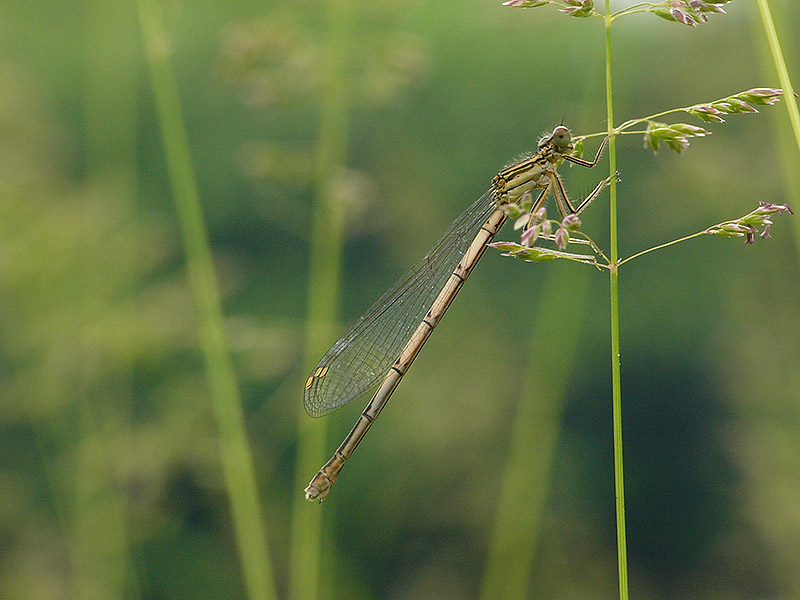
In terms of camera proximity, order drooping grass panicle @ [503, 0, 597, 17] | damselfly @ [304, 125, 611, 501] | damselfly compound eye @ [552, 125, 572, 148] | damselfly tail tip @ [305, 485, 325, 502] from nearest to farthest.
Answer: drooping grass panicle @ [503, 0, 597, 17] < damselfly tail tip @ [305, 485, 325, 502] < damselfly compound eye @ [552, 125, 572, 148] < damselfly @ [304, 125, 611, 501]

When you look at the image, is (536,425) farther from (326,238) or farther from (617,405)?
(617,405)

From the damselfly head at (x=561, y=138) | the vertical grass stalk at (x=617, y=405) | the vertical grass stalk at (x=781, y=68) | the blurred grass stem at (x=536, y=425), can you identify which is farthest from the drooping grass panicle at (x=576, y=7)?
the blurred grass stem at (x=536, y=425)

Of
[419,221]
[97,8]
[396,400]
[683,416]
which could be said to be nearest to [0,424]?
[97,8]

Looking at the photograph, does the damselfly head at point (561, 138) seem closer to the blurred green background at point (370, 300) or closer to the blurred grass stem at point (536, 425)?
the blurred green background at point (370, 300)

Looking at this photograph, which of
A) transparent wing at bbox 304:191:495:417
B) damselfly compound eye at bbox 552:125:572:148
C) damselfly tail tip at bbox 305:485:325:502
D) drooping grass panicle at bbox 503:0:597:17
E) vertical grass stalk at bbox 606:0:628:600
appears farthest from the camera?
transparent wing at bbox 304:191:495:417

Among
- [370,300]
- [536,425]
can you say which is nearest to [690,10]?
[536,425]

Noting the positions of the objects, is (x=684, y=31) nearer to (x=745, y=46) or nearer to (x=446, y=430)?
(x=745, y=46)

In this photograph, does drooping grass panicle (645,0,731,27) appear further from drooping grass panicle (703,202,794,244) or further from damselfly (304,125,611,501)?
damselfly (304,125,611,501)

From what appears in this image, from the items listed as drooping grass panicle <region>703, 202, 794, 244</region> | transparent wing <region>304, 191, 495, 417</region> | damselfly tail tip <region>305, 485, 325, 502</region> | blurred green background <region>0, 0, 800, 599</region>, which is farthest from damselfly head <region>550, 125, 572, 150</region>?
damselfly tail tip <region>305, 485, 325, 502</region>
